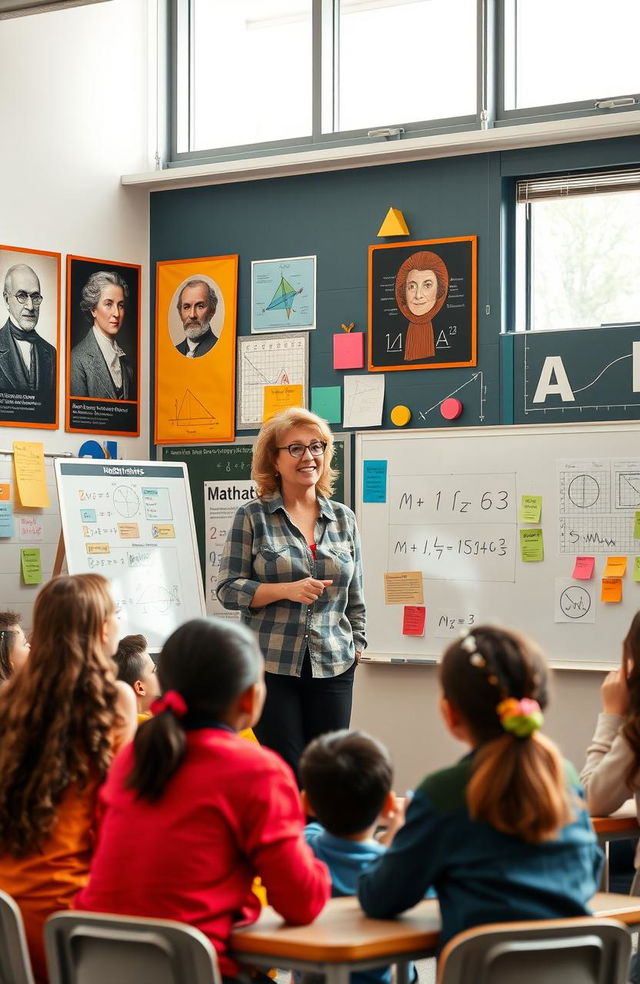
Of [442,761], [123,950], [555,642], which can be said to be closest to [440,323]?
[555,642]

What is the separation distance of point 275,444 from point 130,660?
800 mm

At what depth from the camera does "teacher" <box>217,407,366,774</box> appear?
371 centimetres

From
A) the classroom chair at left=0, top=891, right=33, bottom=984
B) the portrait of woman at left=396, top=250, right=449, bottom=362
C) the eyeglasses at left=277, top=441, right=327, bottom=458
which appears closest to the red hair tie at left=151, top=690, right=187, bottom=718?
the classroom chair at left=0, top=891, right=33, bottom=984

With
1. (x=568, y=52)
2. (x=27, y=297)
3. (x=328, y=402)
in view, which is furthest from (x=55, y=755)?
(x=568, y=52)

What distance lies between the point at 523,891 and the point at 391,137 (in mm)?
4070

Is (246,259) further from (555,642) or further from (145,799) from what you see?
(145,799)

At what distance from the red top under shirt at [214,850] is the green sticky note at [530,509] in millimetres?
3087

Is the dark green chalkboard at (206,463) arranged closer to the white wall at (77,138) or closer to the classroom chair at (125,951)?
the white wall at (77,138)

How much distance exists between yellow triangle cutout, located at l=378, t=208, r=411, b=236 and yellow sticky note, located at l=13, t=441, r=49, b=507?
1.74 m

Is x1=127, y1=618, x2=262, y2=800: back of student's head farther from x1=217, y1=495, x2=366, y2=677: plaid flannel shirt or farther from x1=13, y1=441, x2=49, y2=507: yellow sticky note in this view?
x1=13, y1=441, x2=49, y2=507: yellow sticky note

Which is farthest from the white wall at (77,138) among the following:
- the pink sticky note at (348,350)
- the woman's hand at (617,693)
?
the woman's hand at (617,693)

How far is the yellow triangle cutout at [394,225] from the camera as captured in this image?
5.29 meters

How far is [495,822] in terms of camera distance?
6.06 feet

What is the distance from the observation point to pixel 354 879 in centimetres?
222
